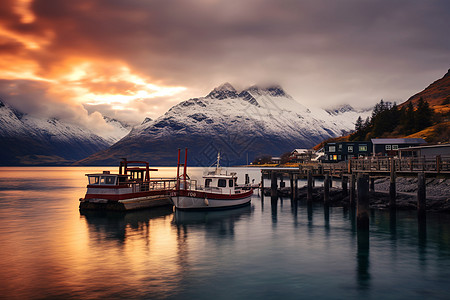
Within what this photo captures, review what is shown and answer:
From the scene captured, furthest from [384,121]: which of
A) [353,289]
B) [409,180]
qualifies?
[353,289]

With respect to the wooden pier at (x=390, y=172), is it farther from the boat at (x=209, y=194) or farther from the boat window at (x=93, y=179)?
the boat window at (x=93, y=179)

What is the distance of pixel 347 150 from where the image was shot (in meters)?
123

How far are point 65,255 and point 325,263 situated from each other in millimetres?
18193

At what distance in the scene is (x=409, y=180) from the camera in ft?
209

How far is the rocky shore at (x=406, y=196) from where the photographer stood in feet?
136

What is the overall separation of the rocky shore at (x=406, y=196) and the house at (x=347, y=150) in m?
55.0

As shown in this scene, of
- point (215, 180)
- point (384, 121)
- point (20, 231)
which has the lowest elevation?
point (20, 231)

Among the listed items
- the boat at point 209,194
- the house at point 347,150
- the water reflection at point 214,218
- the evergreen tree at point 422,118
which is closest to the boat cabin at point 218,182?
the boat at point 209,194

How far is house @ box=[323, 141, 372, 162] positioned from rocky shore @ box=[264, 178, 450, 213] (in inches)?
2165

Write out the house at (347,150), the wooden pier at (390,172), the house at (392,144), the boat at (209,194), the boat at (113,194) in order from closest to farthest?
1. the wooden pier at (390,172)
2. the boat at (209,194)
3. the boat at (113,194)
4. the house at (392,144)
5. the house at (347,150)

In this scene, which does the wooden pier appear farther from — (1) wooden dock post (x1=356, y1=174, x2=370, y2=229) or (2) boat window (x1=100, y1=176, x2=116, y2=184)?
(2) boat window (x1=100, y1=176, x2=116, y2=184)

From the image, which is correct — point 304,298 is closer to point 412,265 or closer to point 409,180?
point 412,265

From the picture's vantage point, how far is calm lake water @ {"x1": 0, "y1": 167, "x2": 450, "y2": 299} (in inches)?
723

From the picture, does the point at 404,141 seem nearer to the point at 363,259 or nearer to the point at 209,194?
the point at 209,194
